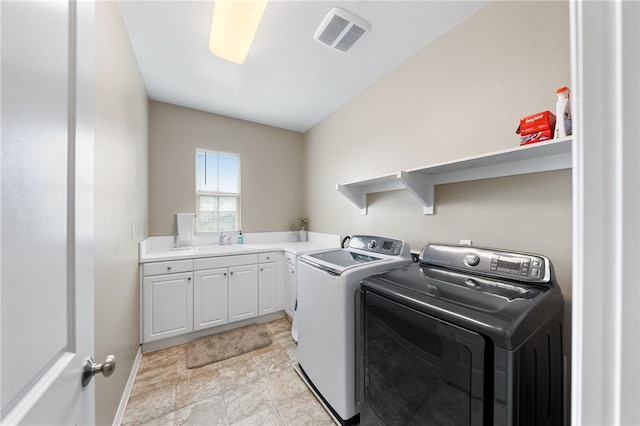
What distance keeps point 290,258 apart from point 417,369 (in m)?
1.99

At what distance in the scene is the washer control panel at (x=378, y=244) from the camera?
1.82 metres

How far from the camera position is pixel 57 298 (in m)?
0.50

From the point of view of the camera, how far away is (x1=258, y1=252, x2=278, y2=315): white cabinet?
285 centimetres

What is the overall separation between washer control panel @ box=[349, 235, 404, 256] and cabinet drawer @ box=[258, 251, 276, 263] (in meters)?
1.17

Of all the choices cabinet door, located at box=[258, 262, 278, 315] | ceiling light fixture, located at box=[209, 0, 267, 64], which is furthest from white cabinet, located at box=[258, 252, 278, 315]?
ceiling light fixture, located at box=[209, 0, 267, 64]

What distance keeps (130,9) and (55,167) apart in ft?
6.07

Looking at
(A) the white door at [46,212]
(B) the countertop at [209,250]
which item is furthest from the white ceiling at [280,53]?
(B) the countertop at [209,250]

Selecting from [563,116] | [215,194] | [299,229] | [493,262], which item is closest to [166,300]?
[215,194]

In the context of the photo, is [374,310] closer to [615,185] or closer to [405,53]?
[615,185]

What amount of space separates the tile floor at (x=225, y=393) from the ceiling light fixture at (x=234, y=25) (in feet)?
8.57

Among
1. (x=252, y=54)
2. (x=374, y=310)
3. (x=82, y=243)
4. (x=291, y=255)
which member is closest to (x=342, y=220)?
(x=291, y=255)

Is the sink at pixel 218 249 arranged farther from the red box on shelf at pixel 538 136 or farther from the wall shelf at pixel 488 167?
the red box on shelf at pixel 538 136

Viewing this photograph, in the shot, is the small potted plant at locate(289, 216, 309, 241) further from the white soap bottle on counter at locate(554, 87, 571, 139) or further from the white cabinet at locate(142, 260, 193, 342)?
the white soap bottle on counter at locate(554, 87, 571, 139)

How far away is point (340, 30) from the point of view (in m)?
1.72
